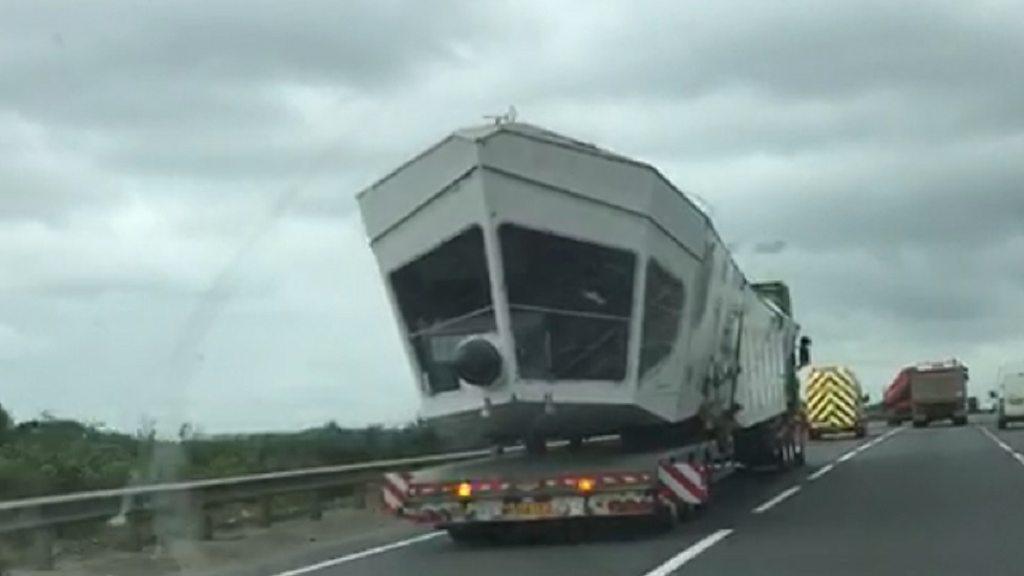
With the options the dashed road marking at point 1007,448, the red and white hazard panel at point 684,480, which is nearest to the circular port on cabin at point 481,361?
the red and white hazard panel at point 684,480

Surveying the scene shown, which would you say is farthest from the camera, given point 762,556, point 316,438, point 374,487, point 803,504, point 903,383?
point 903,383

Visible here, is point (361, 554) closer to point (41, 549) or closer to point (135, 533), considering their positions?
point (135, 533)

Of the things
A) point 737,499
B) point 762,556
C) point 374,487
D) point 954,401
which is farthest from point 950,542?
point 954,401

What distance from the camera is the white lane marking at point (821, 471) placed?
3602cm

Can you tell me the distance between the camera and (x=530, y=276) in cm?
1992

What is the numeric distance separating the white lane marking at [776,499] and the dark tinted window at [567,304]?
19.6 ft

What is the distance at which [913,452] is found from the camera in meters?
49.7

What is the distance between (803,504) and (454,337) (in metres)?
8.78

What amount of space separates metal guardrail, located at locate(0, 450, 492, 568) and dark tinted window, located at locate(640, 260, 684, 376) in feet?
12.4

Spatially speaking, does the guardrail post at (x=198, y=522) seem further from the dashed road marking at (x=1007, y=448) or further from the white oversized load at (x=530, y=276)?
the dashed road marking at (x=1007, y=448)

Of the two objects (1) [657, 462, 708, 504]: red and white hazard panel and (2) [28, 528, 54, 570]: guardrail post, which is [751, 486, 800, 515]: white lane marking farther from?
(2) [28, 528, 54, 570]: guardrail post

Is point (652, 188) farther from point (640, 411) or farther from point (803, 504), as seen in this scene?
point (803, 504)

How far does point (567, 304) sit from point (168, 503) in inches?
199

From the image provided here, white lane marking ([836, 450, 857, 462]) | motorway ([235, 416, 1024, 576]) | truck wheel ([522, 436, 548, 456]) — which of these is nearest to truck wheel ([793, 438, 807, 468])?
white lane marking ([836, 450, 857, 462])
